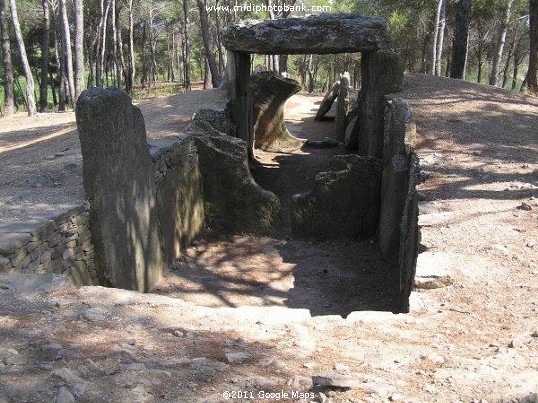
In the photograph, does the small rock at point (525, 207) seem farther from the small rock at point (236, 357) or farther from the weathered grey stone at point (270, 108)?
the weathered grey stone at point (270, 108)

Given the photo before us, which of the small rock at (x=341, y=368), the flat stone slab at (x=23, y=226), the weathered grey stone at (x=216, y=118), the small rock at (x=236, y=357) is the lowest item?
the small rock at (x=341, y=368)

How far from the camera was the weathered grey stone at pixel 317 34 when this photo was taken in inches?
388

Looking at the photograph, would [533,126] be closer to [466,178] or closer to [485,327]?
[466,178]

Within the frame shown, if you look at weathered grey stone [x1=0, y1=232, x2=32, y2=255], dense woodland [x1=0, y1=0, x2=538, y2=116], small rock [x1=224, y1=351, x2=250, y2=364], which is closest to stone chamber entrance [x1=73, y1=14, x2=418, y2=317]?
weathered grey stone [x1=0, y1=232, x2=32, y2=255]

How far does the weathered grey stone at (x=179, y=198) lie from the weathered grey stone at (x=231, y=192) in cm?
15

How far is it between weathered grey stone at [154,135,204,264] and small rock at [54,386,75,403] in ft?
15.5

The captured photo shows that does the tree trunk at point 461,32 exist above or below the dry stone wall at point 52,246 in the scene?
above

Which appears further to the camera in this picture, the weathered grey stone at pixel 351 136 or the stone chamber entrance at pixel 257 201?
the weathered grey stone at pixel 351 136

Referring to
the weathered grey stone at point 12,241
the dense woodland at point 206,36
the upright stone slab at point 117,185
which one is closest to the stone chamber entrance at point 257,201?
the upright stone slab at point 117,185

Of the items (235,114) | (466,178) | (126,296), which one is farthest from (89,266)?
(235,114)

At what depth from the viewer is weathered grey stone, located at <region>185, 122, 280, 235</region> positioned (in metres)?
8.78

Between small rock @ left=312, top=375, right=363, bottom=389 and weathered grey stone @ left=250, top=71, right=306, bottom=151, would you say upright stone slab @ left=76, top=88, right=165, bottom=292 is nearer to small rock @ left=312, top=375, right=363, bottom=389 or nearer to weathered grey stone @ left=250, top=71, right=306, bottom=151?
small rock @ left=312, top=375, right=363, bottom=389

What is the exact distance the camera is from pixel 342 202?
8.61m

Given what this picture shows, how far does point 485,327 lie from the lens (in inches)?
141
